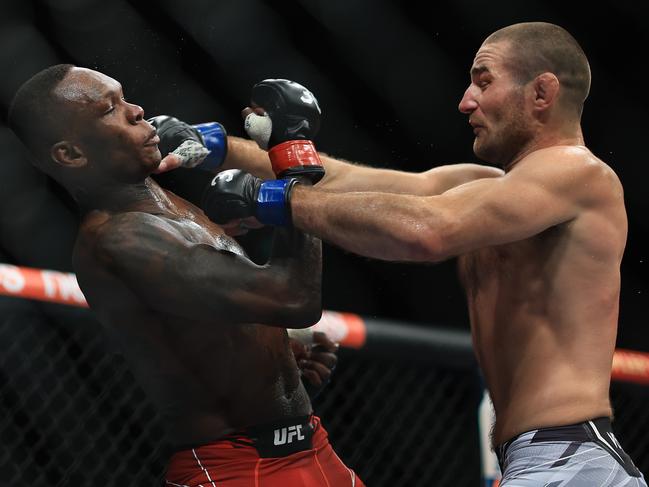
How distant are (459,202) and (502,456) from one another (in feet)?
1.54

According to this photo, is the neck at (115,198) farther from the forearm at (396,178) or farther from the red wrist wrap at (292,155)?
the forearm at (396,178)

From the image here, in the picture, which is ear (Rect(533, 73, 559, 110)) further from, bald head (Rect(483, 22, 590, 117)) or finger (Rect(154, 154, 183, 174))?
finger (Rect(154, 154, 183, 174))

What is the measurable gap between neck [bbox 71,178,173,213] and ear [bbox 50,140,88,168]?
0.17ft

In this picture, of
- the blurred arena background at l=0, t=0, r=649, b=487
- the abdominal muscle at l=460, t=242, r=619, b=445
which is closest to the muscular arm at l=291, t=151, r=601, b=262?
the abdominal muscle at l=460, t=242, r=619, b=445

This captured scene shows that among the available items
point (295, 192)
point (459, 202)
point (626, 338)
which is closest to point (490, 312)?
point (459, 202)

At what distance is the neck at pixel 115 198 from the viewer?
1729mm

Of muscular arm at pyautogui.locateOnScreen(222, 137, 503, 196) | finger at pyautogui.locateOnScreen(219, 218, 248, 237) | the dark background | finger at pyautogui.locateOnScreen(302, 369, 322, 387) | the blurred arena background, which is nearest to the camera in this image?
finger at pyautogui.locateOnScreen(219, 218, 248, 237)

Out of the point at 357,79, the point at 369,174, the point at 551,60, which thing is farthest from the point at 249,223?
the point at 357,79

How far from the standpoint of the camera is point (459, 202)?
159cm

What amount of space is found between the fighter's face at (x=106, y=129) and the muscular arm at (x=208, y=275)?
0.14 meters

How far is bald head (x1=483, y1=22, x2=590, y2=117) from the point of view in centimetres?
177

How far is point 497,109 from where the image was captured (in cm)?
179

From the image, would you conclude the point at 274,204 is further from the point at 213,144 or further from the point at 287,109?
the point at 213,144

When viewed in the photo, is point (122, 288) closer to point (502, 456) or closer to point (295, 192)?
point (295, 192)
